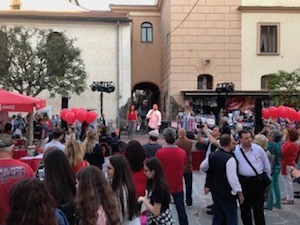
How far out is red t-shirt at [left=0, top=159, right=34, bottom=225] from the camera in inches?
150

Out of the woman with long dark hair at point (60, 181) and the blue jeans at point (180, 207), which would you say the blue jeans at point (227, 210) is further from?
the woman with long dark hair at point (60, 181)

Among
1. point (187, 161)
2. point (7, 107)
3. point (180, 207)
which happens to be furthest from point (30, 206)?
point (7, 107)

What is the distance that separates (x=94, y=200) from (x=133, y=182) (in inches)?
38.1

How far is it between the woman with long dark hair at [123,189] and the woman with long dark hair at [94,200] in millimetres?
609

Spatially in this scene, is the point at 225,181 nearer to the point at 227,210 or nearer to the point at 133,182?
the point at 227,210

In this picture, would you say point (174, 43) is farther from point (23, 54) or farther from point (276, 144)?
point (276, 144)

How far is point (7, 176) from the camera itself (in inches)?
151

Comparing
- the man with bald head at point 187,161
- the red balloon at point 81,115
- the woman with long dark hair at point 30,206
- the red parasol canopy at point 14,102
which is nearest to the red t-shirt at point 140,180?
the woman with long dark hair at point 30,206

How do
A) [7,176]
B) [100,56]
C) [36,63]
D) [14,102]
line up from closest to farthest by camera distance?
[7,176], [14,102], [36,63], [100,56]

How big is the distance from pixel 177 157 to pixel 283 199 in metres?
3.96

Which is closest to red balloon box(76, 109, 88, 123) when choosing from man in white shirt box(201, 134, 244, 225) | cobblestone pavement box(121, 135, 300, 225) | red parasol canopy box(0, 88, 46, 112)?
red parasol canopy box(0, 88, 46, 112)

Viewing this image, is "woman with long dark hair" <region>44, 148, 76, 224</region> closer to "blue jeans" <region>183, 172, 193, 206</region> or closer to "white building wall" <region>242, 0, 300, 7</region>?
"blue jeans" <region>183, 172, 193, 206</region>

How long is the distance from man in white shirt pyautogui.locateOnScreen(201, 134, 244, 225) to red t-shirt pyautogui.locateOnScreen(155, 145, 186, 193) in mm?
654

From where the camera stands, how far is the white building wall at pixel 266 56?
27562 mm
